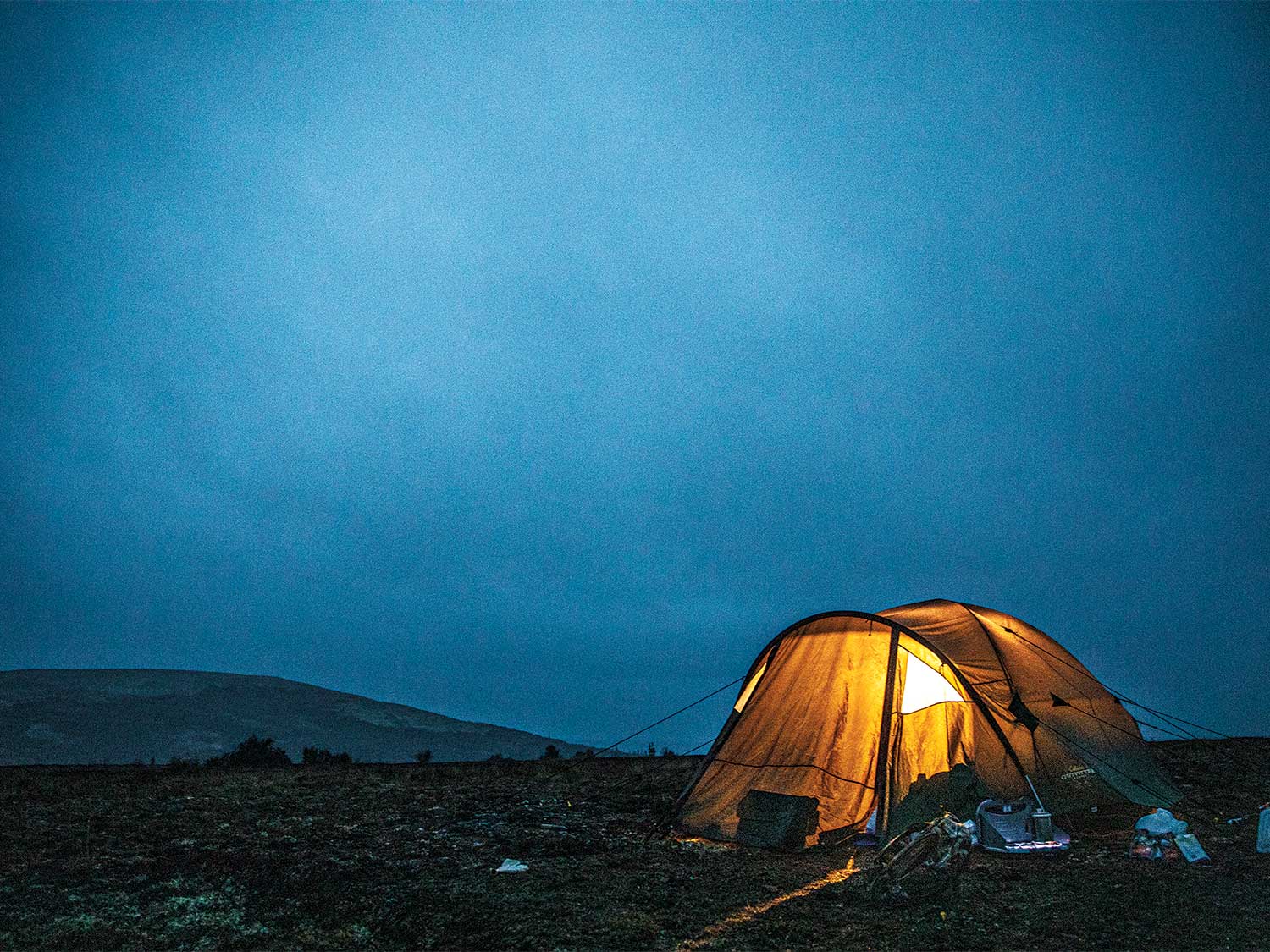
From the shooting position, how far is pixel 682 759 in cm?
1627

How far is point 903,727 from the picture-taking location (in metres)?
8.71

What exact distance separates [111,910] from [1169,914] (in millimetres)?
8669

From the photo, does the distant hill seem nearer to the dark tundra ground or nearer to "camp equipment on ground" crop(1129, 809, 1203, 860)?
the dark tundra ground

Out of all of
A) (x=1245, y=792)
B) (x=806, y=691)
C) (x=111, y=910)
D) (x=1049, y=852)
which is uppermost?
(x=806, y=691)

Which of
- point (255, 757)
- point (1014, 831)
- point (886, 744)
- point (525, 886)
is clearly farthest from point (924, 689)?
point (255, 757)

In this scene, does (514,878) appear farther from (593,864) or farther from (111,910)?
(111,910)

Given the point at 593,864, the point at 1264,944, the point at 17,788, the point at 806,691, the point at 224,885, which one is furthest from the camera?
the point at 17,788

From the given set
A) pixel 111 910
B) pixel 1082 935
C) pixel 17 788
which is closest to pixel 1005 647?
pixel 1082 935

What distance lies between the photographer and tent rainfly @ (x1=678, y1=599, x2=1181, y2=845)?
28.2 ft

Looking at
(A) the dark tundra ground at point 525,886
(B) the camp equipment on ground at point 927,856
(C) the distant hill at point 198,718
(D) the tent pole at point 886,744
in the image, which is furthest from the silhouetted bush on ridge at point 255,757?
(C) the distant hill at point 198,718

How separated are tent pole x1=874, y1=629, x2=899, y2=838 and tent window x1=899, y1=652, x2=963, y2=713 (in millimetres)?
170

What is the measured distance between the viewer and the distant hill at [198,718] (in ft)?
128

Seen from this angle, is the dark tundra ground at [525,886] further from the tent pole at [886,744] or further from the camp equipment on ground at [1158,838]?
the tent pole at [886,744]

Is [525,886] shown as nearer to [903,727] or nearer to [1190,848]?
[903,727]
